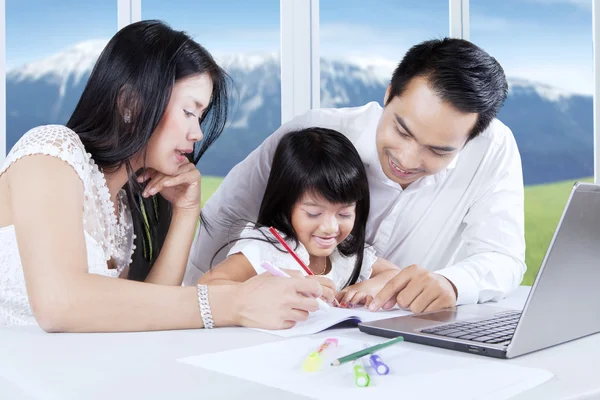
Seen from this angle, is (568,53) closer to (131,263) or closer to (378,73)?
(378,73)

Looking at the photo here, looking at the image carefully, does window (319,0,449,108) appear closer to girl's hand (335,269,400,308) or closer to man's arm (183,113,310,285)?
man's arm (183,113,310,285)

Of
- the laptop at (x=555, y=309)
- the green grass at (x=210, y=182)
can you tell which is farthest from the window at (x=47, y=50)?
the laptop at (x=555, y=309)

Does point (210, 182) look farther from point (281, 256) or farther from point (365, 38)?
point (281, 256)

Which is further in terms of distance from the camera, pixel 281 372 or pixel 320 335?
pixel 320 335

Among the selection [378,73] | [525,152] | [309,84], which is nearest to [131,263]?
[309,84]

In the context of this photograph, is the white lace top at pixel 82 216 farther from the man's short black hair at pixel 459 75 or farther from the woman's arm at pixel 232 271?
the man's short black hair at pixel 459 75

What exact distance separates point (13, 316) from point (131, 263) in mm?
324

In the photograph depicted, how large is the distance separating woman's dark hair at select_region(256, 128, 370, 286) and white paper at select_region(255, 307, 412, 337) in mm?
507

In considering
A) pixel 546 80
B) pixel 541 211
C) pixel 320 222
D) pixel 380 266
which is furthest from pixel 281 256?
pixel 541 211

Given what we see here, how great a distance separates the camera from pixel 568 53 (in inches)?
320

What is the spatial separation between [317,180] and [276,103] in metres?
6.26

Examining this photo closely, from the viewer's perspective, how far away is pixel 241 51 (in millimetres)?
7613

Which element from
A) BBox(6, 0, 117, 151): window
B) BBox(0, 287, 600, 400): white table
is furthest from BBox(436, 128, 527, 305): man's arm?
BBox(6, 0, 117, 151): window

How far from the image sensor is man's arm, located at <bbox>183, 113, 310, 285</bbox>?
6.33 ft
